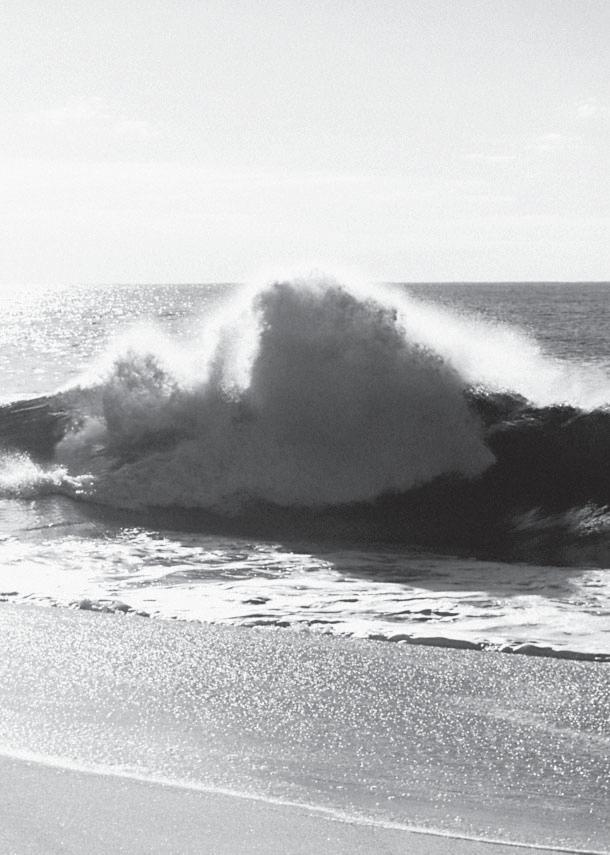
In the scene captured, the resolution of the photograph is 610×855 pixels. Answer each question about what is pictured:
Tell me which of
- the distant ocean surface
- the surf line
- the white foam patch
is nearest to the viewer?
the surf line

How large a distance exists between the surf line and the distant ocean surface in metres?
2.27

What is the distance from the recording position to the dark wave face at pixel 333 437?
1014 centimetres

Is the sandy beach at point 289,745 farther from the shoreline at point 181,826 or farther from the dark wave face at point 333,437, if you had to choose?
the dark wave face at point 333,437

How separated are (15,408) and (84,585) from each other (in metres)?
7.86

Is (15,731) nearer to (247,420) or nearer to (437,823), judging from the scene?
(437,823)

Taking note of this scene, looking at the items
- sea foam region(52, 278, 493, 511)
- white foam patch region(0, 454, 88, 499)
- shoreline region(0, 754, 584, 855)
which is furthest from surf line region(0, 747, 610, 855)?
white foam patch region(0, 454, 88, 499)

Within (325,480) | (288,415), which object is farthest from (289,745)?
(288,415)

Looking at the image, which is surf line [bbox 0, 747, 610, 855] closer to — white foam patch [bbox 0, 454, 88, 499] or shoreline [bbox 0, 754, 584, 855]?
shoreline [bbox 0, 754, 584, 855]

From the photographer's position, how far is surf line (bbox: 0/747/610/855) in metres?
3.35

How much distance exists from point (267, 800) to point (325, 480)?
24.6ft

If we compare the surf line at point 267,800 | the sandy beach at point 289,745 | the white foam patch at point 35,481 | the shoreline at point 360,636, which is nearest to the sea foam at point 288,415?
the white foam patch at point 35,481

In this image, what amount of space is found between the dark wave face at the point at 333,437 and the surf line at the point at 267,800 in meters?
5.52

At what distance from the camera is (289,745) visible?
4219 millimetres

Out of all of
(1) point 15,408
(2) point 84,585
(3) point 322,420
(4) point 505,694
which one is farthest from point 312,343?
(4) point 505,694
